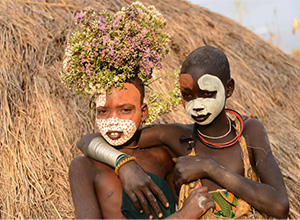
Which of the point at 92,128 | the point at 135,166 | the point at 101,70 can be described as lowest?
the point at 92,128

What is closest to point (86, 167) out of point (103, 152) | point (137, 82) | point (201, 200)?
point (103, 152)

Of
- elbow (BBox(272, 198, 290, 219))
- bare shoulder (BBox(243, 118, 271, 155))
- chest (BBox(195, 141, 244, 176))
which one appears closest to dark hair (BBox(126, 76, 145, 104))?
chest (BBox(195, 141, 244, 176))

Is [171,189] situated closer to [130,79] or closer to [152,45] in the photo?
[130,79]

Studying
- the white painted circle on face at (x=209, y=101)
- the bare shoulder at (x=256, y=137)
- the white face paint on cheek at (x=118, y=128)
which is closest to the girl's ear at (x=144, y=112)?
the white face paint on cheek at (x=118, y=128)

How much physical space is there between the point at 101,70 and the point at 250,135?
968 millimetres

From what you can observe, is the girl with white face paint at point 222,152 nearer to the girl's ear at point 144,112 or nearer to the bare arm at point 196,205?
the bare arm at point 196,205

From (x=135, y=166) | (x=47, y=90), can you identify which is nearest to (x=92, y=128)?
(x=47, y=90)

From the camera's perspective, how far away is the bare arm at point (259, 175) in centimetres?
186

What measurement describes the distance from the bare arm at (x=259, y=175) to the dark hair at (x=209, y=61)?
1.18 feet

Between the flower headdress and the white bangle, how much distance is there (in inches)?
12.4

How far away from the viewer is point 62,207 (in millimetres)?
3395

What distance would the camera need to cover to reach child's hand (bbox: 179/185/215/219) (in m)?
1.93

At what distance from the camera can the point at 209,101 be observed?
202 cm

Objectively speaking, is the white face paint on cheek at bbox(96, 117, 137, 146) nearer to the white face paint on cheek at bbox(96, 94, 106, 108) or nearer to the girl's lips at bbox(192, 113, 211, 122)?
the white face paint on cheek at bbox(96, 94, 106, 108)
